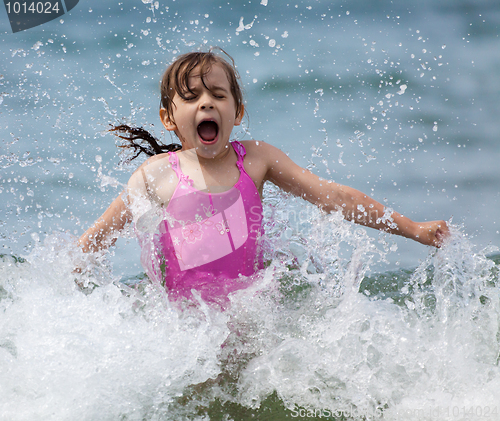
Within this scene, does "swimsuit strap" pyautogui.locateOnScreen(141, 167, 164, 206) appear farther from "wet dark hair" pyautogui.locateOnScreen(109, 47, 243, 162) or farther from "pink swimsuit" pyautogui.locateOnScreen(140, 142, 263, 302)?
"wet dark hair" pyautogui.locateOnScreen(109, 47, 243, 162)

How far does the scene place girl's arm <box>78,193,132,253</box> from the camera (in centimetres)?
237

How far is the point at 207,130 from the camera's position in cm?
225

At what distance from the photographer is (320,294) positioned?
247 centimetres

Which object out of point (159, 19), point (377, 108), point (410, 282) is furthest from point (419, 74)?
point (410, 282)

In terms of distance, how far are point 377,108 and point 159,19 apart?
2872 mm

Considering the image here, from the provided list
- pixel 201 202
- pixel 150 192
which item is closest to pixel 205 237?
pixel 201 202

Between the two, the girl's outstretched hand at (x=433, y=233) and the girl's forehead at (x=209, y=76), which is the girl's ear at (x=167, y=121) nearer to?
the girl's forehead at (x=209, y=76)

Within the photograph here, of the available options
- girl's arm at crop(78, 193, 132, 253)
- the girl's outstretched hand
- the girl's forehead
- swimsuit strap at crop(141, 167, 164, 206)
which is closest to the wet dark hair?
the girl's forehead

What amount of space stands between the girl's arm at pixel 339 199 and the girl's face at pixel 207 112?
267mm

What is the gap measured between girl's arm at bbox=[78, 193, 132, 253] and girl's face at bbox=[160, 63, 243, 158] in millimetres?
442

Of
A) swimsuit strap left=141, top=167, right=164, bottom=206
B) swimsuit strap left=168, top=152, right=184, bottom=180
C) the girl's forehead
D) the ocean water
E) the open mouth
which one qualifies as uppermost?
the girl's forehead

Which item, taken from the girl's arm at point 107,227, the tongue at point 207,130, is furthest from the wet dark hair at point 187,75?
the girl's arm at point 107,227

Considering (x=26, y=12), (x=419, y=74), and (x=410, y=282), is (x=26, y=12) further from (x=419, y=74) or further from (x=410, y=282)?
(x=410, y=282)

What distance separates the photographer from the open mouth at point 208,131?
7.38 ft
